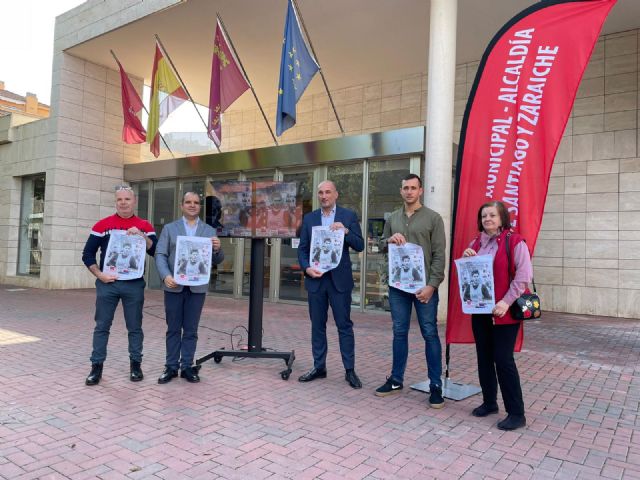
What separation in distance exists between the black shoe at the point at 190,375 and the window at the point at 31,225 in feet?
40.8

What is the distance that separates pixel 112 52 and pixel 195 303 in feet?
38.5

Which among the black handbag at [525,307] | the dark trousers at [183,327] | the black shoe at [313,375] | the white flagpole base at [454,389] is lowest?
the white flagpole base at [454,389]

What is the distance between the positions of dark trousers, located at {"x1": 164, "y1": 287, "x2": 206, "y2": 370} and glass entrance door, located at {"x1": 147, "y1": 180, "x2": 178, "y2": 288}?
9898 millimetres

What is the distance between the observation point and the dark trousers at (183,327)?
4.80 m

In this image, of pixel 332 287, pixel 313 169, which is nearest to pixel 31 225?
pixel 313 169

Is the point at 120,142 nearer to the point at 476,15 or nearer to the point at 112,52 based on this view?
the point at 112,52

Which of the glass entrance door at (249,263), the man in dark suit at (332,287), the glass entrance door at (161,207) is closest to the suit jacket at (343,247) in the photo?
the man in dark suit at (332,287)

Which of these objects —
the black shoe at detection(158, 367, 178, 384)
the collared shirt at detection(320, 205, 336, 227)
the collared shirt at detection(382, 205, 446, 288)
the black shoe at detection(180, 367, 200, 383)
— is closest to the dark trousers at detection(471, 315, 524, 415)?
the collared shirt at detection(382, 205, 446, 288)

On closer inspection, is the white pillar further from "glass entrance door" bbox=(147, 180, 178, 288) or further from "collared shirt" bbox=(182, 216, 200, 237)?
"glass entrance door" bbox=(147, 180, 178, 288)

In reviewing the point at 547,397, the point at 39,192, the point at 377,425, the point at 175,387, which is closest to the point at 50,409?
the point at 175,387

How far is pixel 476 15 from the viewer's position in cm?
1084

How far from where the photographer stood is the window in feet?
49.8

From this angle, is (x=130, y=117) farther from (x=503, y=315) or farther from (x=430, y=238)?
(x=503, y=315)

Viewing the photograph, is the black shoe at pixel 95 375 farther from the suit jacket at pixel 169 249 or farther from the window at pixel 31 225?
the window at pixel 31 225
